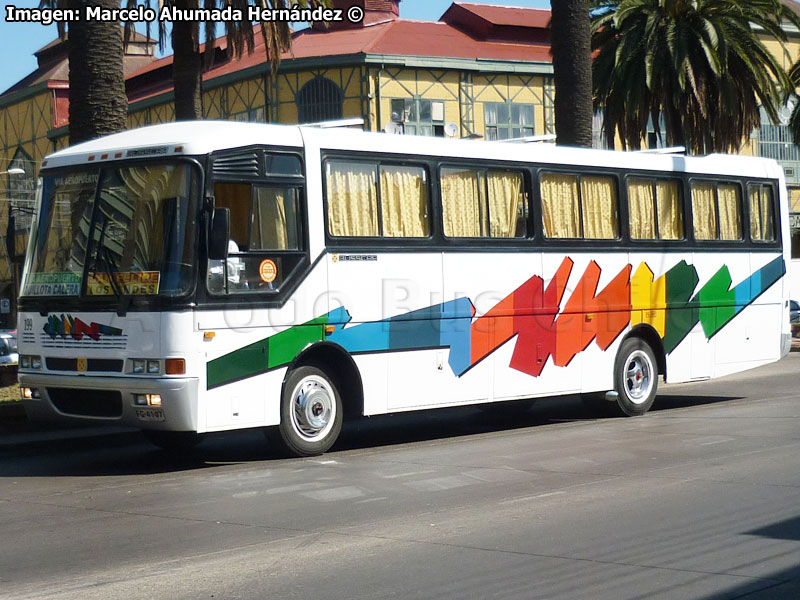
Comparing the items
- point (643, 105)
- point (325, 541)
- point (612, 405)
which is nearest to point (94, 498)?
point (325, 541)

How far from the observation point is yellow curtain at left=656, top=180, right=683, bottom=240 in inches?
639

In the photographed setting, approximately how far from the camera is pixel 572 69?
2066 cm

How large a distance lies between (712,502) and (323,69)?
4078 centimetres

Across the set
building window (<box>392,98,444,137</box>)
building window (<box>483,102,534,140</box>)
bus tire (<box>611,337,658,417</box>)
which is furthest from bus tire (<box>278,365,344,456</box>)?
building window (<box>483,102,534,140</box>)

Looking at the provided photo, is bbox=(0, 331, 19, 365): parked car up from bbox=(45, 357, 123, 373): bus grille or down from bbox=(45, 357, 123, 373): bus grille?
up

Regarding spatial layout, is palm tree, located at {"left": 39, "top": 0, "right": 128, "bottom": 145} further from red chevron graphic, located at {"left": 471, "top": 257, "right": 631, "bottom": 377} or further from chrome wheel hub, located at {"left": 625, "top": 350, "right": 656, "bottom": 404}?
chrome wheel hub, located at {"left": 625, "top": 350, "right": 656, "bottom": 404}

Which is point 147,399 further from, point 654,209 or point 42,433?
point 654,209

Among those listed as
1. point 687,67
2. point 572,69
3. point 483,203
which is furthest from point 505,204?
point 687,67

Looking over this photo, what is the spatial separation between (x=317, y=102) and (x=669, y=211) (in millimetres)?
33466

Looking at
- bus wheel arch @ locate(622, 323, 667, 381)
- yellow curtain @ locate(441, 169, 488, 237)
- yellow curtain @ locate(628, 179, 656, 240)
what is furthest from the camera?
bus wheel arch @ locate(622, 323, 667, 381)

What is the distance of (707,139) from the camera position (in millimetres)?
30281

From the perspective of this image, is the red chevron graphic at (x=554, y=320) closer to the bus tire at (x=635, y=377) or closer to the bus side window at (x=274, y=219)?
the bus tire at (x=635, y=377)

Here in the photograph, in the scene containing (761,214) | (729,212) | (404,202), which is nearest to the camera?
(404,202)

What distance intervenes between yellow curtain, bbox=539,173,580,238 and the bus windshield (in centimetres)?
516
